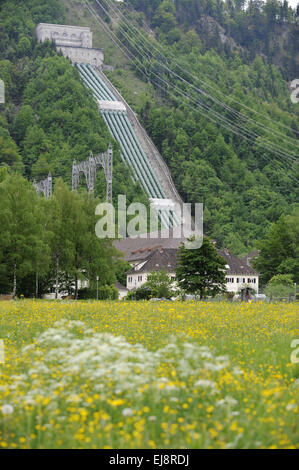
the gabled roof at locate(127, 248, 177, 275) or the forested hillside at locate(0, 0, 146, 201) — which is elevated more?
the forested hillside at locate(0, 0, 146, 201)

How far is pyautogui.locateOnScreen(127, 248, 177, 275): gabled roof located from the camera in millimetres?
104438

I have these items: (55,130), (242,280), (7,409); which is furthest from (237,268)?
(7,409)

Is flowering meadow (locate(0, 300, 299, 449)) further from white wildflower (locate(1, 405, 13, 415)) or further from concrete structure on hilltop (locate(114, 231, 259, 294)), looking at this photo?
concrete structure on hilltop (locate(114, 231, 259, 294))

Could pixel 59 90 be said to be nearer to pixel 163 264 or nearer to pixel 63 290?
pixel 163 264

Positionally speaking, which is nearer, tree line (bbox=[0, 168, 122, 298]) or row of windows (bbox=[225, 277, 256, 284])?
tree line (bbox=[0, 168, 122, 298])

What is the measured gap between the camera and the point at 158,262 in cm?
10650

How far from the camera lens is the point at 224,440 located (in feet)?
39.3

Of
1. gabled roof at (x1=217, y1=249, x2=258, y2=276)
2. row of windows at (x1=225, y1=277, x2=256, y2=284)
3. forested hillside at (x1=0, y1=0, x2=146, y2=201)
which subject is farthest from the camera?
forested hillside at (x1=0, y1=0, x2=146, y2=201)

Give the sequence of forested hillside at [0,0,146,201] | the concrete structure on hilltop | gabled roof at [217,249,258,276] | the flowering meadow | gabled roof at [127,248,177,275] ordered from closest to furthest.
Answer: the flowering meadow < gabled roof at [127,248,177,275] < the concrete structure on hilltop < gabled roof at [217,249,258,276] < forested hillside at [0,0,146,201]

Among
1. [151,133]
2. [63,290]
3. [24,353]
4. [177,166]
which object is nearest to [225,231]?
[177,166]

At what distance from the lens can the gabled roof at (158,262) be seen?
10444 cm

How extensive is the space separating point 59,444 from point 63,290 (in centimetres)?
5655

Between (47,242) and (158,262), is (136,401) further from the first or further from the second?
(158,262)

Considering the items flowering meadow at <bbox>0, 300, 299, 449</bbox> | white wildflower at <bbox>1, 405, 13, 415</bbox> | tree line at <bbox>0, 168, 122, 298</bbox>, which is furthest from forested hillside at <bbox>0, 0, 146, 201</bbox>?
white wildflower at <bbox>1, 405, 13, 415</bbox>
